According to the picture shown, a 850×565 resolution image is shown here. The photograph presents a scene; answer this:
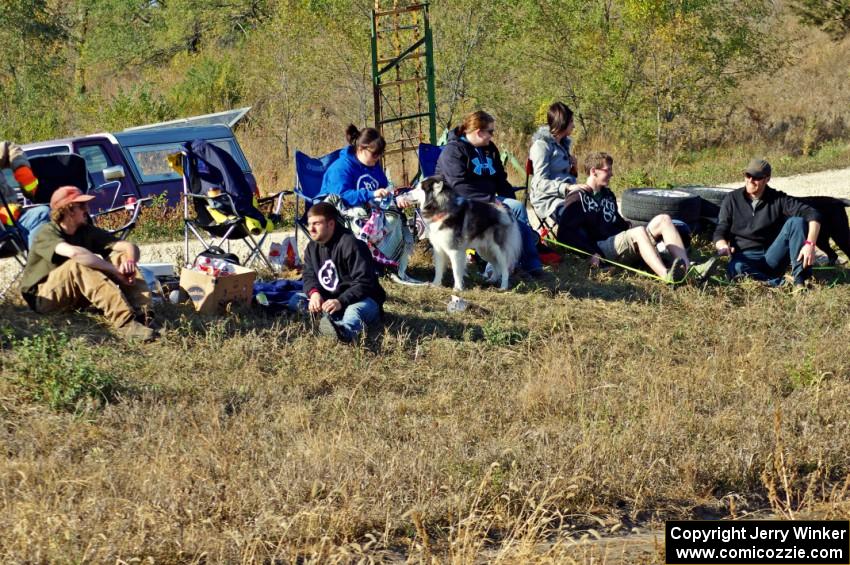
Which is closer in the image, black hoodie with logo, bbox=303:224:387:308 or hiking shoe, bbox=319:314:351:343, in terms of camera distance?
hiking shoe, bbox=319:314:351:343

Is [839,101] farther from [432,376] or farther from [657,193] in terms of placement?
[432,376]

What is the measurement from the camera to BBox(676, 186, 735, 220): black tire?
9.59 m

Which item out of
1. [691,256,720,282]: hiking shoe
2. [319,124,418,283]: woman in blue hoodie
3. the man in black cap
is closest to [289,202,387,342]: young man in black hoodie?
[319,124,418,283]: woman in blue hoodie

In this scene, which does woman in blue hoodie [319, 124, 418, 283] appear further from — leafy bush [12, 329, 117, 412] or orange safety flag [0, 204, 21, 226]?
leafy bush [12, 329, 117, 412]

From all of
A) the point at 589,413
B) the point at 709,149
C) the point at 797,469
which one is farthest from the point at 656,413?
the point at 709,149

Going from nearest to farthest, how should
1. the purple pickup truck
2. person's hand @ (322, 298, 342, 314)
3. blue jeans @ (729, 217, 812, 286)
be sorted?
person's hand @ (322, 298, 342, 314)
blue jeans @ (729, 217, 812, 286)
the purple pickup truck

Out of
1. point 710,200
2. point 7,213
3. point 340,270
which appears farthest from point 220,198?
point 710,200

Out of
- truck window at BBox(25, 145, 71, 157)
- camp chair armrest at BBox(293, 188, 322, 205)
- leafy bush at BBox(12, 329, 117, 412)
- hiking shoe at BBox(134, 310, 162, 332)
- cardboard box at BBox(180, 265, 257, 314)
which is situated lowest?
leafy bush at BBox(12, 329, 117, 412)

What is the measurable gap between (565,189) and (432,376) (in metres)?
2.97

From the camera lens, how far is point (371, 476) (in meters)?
4.75

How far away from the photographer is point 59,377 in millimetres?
5609

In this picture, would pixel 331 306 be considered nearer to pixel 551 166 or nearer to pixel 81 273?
pixel 81 273

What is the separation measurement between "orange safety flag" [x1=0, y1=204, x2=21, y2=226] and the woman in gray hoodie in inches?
166

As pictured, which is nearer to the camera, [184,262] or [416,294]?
[416,294]
